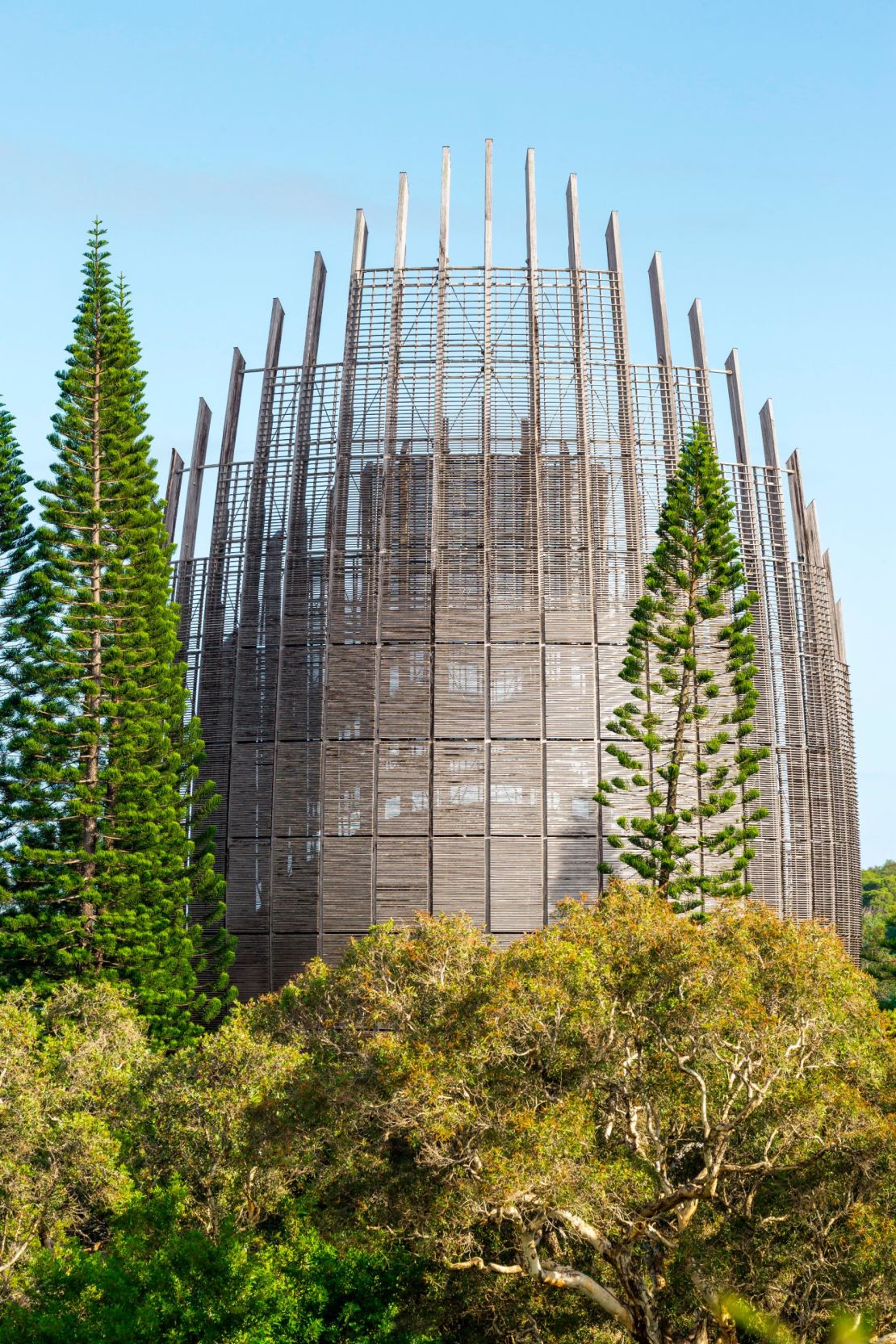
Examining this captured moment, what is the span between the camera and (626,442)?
82.0 feet

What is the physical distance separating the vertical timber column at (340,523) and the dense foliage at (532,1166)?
10717 mm

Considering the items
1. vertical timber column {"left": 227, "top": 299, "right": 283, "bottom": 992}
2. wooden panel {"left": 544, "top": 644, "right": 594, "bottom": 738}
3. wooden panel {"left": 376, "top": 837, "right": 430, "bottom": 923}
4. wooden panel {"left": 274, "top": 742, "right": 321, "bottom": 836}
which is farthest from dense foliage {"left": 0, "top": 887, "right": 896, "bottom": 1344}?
wooden panel {"left": 544, "top": 644, "right": 594, "bottom": 738}

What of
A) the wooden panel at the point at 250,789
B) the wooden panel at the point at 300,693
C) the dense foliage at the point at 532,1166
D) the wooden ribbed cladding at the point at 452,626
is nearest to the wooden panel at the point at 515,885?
the wooden ribbed cladding at the point at 452,626

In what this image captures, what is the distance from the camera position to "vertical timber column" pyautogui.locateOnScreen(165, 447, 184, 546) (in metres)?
28.1

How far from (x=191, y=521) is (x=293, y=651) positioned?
14.0 ft

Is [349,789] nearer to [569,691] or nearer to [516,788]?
[516,788]

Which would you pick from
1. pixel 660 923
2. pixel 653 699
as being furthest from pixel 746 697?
pixel 660 923

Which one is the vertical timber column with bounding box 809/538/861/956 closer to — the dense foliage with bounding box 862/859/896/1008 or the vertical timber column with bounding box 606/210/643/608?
the dense foliage with bounding box 862/859/896/1008

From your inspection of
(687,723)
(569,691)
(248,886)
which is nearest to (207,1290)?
(248,886)

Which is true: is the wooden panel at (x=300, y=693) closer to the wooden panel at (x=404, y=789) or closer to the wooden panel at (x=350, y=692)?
the wooden panel at (x=350, y=692)

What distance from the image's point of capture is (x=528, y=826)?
23359mm

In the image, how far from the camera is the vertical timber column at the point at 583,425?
23.9 metres

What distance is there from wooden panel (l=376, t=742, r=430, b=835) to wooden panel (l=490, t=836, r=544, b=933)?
1.45m

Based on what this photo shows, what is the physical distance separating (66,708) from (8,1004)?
24.4 feet
